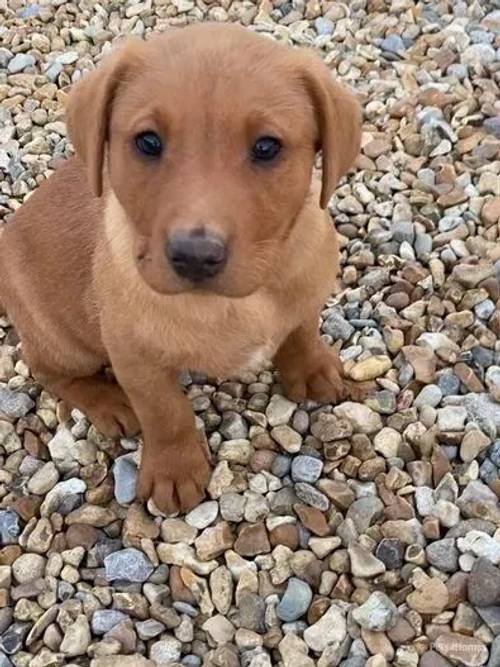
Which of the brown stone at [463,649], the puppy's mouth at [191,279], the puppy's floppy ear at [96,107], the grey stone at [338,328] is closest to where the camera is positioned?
the puppy's mouth at [191,279]

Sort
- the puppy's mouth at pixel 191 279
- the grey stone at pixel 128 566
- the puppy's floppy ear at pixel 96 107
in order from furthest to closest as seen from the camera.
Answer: the grey stone at pixel 128 566 < the puppy's floppy ear at pixel 96 107 < the puppy's mouth at pixel 191 279

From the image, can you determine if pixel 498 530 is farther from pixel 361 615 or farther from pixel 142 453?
pixel 142 453

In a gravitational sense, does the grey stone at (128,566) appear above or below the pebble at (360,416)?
below

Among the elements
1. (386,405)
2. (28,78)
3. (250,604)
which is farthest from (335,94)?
(28,78)

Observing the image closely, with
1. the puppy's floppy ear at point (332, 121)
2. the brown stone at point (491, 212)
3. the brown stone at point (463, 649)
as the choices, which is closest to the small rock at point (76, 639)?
the brown stone at point (463, 649)

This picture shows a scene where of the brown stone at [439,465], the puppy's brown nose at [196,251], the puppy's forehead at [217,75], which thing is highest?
the puppy's forehead at [217,75]

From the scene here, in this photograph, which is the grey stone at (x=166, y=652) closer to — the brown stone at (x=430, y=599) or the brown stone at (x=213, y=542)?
the brown stone at (x=213, y=542)

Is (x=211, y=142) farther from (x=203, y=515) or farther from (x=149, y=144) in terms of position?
(x=203, y=515)
